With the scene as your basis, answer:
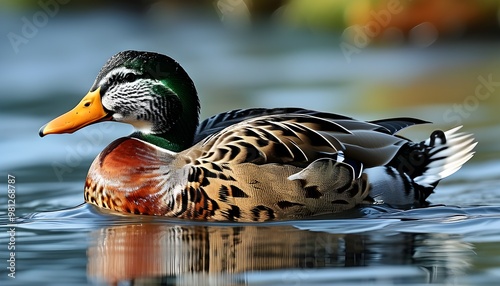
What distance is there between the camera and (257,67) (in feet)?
62.2

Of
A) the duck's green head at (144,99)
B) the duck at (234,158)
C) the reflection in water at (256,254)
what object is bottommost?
the reflection in water at (256,254)

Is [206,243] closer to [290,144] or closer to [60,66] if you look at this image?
[290,144]

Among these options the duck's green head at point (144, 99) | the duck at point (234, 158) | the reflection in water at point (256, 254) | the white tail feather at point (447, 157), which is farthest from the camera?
the white tail feather at point (447, 157)

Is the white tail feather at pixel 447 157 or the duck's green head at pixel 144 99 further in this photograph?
the white tail feather at pixel 447 157

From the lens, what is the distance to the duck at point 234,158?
910 cm

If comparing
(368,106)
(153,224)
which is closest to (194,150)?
(153,224)

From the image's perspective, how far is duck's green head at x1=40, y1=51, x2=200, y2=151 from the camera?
31.6 feet

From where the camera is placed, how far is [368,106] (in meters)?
15.0

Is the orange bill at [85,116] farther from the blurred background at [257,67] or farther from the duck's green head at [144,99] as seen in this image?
the blurred background at [257,67]

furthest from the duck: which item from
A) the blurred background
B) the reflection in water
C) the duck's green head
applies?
the blurred background

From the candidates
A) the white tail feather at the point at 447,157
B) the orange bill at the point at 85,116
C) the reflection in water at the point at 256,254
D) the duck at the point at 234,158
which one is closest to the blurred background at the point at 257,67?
the reflection in water at the point at 256,254

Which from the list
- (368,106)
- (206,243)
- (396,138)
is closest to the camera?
(206,243)

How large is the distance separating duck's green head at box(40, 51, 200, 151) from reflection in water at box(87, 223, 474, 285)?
1016 mm

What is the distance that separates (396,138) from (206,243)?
2.25 m
